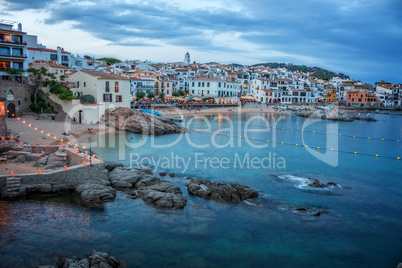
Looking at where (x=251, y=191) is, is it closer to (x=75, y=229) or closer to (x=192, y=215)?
(x=192, y=215)

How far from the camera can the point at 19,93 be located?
3762cm

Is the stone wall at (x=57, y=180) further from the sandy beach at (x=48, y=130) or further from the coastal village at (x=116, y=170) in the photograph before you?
the sandy beach at (x=48, y=130)

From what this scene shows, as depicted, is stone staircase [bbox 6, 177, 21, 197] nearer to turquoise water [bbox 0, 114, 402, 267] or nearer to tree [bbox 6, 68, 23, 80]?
turquoise water [bbox 0, 114, 402, 267]

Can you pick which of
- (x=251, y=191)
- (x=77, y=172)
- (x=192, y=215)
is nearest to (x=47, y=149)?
(x=77, y=172)

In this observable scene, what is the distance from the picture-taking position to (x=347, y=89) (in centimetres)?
12525

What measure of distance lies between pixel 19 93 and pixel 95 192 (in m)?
25.6

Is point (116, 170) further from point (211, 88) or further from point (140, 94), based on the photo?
point (211, 88)

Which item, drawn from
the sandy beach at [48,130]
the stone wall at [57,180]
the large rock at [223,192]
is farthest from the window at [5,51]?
the large rock at [223,192]

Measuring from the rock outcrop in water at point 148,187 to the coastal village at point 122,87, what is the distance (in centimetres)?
1165

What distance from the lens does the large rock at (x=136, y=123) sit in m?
43.5

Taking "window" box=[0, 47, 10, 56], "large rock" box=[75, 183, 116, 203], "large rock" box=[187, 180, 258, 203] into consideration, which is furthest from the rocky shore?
"large rock" box=[75, 183, 116, 203]

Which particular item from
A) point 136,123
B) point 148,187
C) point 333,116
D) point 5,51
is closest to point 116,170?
point 148,187

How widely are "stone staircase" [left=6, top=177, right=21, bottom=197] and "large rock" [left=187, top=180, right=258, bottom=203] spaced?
10.4 meters

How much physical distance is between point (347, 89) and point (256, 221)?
12354 cm
